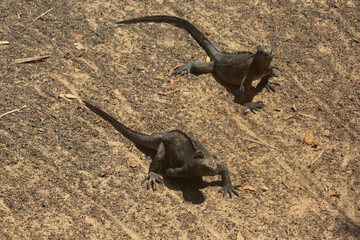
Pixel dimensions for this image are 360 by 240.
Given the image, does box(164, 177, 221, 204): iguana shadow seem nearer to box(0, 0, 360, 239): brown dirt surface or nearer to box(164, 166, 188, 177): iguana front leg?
box(0, 0, 360, 239): brown dirt surface

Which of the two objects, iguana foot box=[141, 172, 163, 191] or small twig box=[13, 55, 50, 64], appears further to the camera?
small twig box=[13, 55, 50, 64]

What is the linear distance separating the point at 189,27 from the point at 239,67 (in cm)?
176

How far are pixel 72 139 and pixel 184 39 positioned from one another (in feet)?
11.9

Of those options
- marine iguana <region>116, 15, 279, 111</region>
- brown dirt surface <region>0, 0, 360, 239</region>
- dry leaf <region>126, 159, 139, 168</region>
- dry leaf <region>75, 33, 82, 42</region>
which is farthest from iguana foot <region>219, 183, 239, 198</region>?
dry leaf <region>75, 33, 82, 42</region>

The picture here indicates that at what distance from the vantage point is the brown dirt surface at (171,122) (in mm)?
5512

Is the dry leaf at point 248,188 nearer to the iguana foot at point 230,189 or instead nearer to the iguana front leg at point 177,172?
the iguana foot at point 230,189

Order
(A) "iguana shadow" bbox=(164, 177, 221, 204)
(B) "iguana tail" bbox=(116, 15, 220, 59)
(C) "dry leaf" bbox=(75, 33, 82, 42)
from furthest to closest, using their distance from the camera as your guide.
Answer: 1. (B) "iguana tail" bbox=(116, 15, 220, 59)
2. (C) "dry leaf" bbox=(75, 33, 82, 42)
3. (A) "iguana shadow" bbox=(164, 177, 221, 204)

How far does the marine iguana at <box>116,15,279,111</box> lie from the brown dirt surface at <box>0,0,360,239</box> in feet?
0.68

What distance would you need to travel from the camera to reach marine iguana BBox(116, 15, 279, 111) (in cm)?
732

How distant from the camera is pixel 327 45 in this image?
8562 millimetres

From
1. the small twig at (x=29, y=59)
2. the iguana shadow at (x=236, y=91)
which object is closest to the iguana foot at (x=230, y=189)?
the iguana shadow at (x=236, y=91)

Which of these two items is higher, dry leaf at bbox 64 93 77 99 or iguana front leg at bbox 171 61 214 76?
iguana front leg at bbox 171 61 214 76

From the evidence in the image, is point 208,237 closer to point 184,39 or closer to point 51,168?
point 51,168

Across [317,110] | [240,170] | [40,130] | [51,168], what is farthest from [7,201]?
[317,110]
